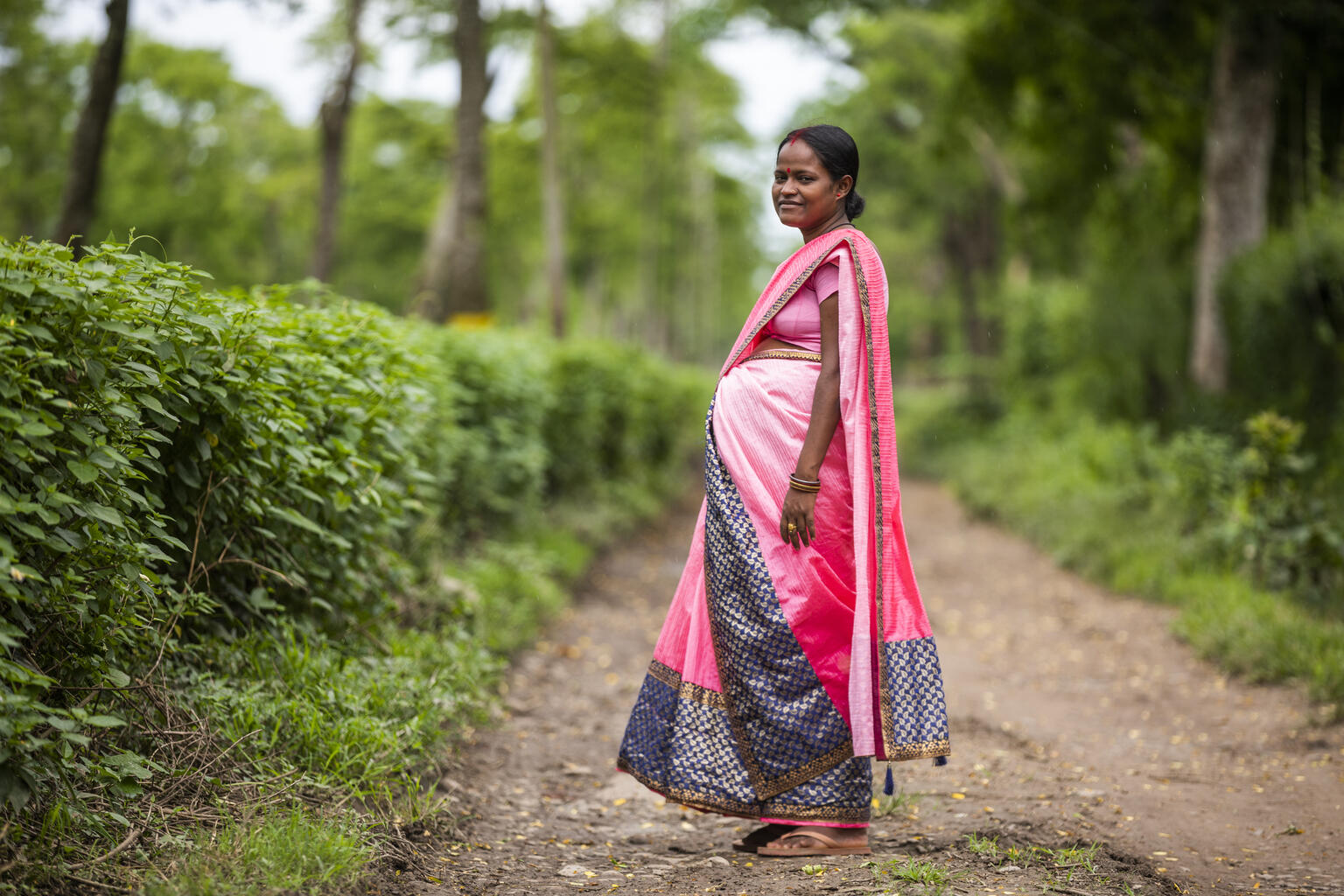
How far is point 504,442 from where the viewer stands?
8242 mm

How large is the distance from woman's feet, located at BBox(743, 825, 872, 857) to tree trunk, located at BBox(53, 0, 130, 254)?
786cm

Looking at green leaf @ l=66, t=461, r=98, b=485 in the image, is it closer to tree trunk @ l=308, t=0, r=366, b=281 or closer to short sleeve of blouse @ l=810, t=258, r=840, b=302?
short sleeve of blouse @ l=810, t=258, r=840, b=302

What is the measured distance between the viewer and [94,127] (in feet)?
28.6

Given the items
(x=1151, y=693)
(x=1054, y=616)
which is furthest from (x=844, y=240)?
(x=1054, y=616)

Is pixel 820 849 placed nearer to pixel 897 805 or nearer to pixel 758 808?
pixel 758 808

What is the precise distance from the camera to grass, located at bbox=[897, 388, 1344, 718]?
618 cm

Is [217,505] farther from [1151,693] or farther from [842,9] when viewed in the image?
[842,9]

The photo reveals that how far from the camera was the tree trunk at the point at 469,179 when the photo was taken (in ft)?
48.7

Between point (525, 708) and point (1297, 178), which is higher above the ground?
point (1297, 178)

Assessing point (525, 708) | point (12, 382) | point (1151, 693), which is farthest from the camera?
point (1151, 693)

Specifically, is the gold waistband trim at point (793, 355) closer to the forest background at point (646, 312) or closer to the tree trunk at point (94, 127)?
the forest background at point (646, 312)

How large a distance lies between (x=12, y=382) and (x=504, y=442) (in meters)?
5.67

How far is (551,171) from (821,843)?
1706cm

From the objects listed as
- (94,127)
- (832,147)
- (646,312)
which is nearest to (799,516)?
(832,147)
